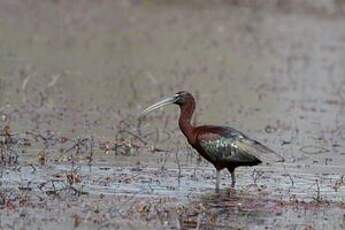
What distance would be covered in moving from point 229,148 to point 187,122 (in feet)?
1.72

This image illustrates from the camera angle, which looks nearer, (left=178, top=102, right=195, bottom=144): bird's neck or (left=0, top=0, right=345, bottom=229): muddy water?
(left=0, top=0, right=345, bottom=229): muddy water

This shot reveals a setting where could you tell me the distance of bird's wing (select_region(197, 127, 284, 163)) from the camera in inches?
441

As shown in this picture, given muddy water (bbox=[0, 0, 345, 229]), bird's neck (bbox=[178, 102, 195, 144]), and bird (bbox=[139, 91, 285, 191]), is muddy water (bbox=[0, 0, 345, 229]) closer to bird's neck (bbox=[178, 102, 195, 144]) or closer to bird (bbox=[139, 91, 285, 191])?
bird (bbox=[139, 91, 285, 191])

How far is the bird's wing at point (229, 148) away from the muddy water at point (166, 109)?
31cm

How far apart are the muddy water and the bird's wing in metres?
0.31

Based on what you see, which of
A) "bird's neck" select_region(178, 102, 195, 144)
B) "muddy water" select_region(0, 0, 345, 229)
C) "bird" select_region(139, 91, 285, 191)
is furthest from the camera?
"bird's neck" select_region(178, 102, 195, 144)

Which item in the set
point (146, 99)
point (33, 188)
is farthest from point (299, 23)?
point (33, 188)

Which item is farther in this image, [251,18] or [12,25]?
[251,18]

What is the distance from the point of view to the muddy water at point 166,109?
32.8 feet

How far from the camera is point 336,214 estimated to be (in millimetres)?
10047

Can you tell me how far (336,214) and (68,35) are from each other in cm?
1644

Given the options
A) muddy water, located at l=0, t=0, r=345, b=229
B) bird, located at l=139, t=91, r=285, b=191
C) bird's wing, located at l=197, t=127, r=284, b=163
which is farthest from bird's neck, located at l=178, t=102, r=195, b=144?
muddy water, located at l=0, t=0, r=345, b=229

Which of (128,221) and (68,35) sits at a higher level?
(68,35)

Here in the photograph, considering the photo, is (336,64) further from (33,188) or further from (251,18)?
(33,188)
